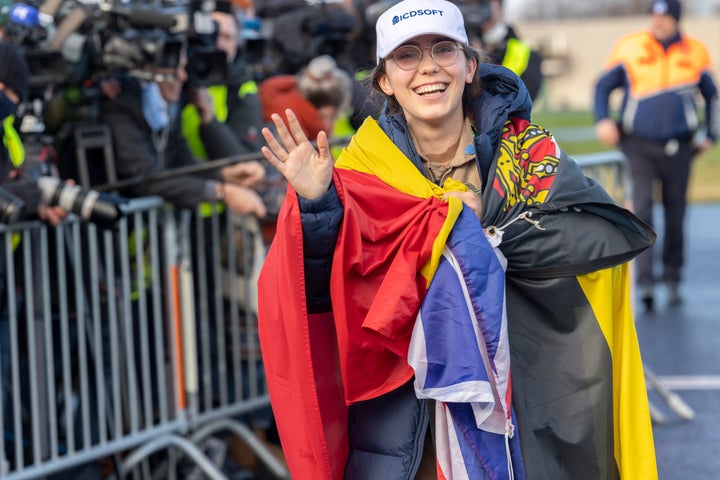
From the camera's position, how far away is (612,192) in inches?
292

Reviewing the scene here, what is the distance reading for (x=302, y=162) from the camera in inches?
130

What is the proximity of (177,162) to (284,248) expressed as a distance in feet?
10.0

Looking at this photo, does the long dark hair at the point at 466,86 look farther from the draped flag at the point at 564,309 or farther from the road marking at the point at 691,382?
the road marking at the point at 691,382

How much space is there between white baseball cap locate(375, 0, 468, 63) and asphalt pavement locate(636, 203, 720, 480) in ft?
11.1

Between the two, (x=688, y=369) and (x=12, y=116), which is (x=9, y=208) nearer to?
(x=12, y=116)

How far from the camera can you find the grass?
20214 mm

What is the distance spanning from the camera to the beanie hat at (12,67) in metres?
5.14

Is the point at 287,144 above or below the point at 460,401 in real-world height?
above

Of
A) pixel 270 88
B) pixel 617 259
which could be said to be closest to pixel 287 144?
pixel 617 259

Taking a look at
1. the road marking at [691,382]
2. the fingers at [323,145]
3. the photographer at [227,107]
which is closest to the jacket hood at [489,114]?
the fingers at [323,145]

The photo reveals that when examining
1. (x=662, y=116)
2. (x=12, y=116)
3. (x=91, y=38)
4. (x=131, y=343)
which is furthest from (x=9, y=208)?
(x=662, y=116)

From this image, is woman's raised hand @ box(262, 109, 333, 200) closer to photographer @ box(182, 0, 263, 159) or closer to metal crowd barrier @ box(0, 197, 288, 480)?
metal crowd barrier @ box(0, 197, 288, 480)

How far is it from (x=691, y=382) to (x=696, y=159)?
18639 mm

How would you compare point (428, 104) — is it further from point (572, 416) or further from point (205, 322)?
point (205, 322)
